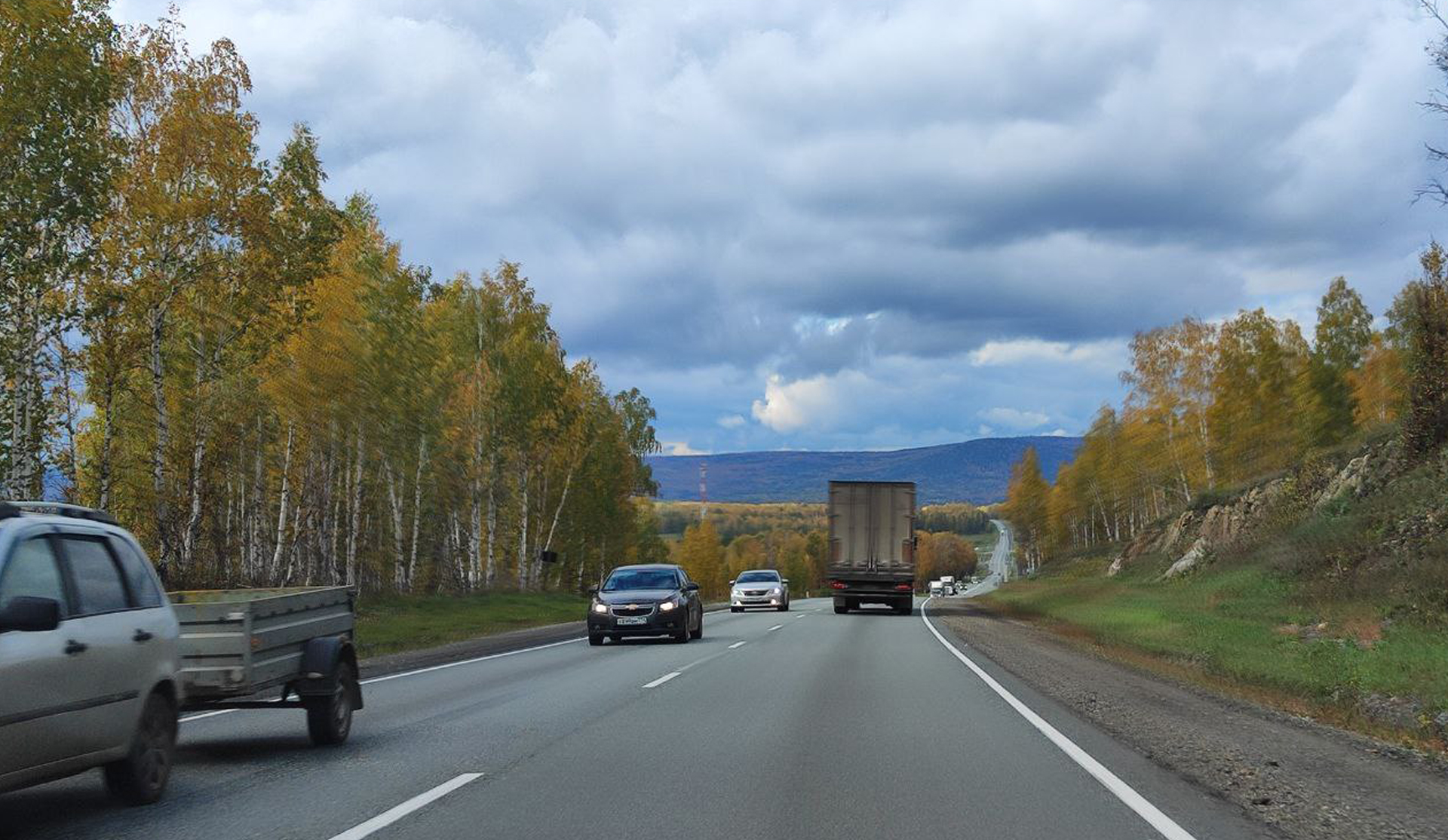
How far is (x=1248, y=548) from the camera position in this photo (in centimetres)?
3878

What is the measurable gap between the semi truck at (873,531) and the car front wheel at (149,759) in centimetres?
2995

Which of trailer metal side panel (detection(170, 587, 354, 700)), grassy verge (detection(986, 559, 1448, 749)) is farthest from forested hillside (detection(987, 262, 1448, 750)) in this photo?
trailer metal side panel (detection(170, 587, 354, 700))

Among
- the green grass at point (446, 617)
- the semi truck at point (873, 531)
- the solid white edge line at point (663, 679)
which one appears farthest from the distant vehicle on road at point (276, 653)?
the semi truck at point (873, 531)

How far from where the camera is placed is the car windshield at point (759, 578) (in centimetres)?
4534

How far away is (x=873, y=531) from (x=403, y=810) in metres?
30.7

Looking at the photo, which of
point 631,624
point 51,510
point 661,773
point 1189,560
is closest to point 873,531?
point 1189,560

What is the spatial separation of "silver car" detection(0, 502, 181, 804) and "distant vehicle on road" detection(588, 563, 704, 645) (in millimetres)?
15537

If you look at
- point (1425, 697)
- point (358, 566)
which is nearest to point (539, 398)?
point (358, 566)

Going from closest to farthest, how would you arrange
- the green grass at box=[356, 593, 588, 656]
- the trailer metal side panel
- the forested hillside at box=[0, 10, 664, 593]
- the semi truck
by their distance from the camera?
the trailer metal side panel
the forested hillside at box=[0, 10, 664, 593]
the green grass at box=[356, 593, 588, 656]
the semi truck

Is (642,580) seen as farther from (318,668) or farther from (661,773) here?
(661,773)

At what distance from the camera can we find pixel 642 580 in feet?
82.0

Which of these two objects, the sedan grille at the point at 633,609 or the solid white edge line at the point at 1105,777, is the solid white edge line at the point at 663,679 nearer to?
the solid white edge line at the point at 1105,777

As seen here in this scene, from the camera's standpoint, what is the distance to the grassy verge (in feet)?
44.8

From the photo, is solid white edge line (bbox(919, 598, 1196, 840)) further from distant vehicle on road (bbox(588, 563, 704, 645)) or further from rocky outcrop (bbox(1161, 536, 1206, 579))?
rocky outcrop (bbox(1161, 536, 1206, 579))
